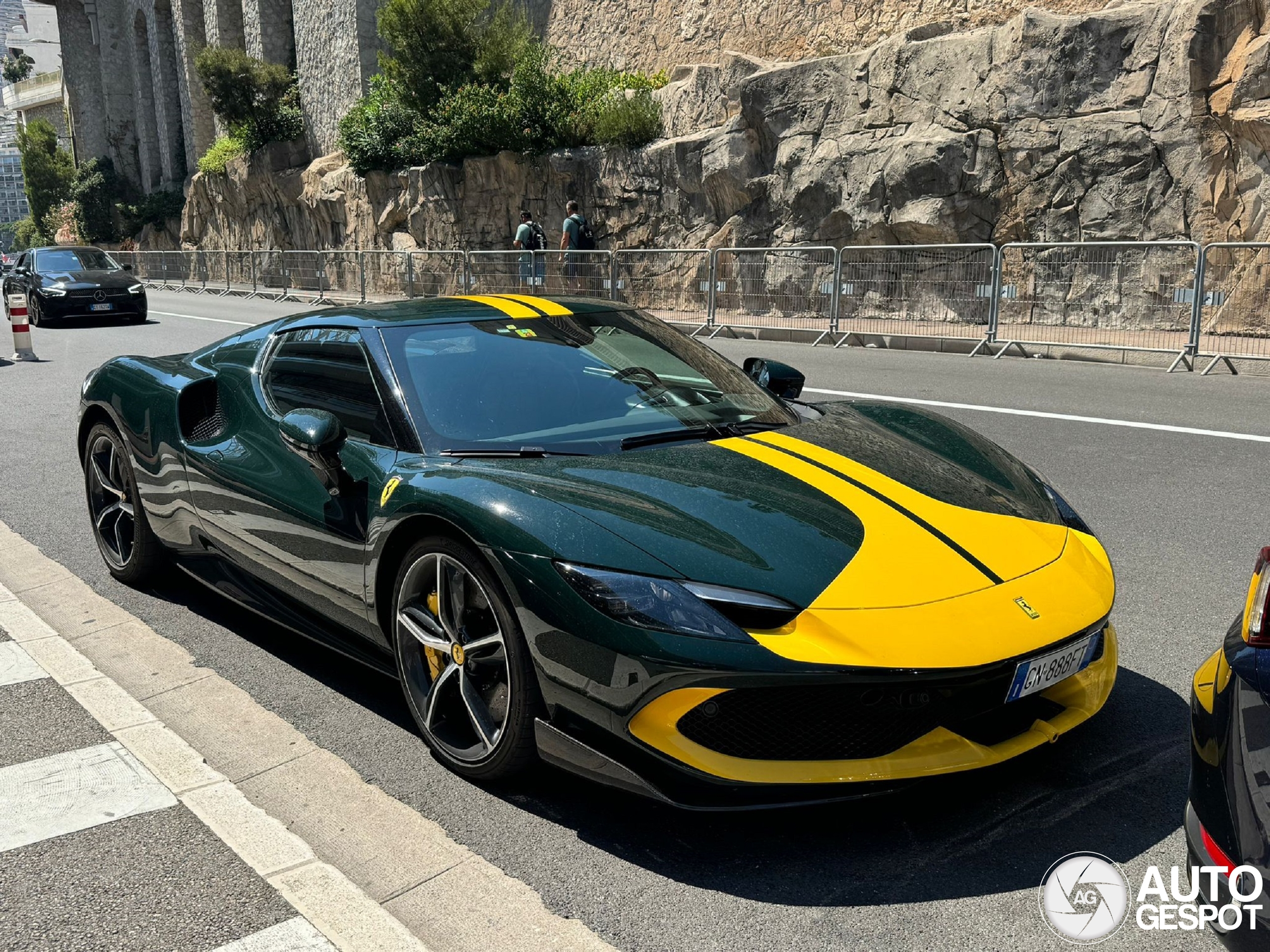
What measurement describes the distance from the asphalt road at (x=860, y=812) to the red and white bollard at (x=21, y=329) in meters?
9.33

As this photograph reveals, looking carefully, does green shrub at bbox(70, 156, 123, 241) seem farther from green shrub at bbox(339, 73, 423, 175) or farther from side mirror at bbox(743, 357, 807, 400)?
side mirror at bbox(743, 357, 807, 400)

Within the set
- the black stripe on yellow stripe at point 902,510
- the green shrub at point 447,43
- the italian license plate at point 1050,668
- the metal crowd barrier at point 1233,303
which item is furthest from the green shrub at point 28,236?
the italian license plate at point 1050,668

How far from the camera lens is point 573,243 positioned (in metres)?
20.3

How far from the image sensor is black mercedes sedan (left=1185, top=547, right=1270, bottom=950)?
180 cm

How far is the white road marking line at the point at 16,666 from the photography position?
3.93 meters

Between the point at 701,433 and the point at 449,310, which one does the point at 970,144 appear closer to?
the point at 449,310

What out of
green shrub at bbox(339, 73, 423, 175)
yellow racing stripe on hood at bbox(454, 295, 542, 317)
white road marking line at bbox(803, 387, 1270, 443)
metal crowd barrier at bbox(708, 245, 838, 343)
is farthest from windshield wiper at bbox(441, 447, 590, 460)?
green shrub at bbox(339, 73, 423, 175)

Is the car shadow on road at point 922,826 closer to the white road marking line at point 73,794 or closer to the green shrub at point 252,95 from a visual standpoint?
the white road marking line at point 73,794

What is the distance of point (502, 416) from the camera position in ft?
11.5

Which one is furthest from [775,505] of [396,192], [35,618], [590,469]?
[396,192]

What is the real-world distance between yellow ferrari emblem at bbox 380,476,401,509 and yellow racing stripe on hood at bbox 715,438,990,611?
1182 mm

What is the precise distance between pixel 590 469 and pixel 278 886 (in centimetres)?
133

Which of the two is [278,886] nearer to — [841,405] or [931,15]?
[841,405]

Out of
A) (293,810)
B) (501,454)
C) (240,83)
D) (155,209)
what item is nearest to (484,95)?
(240,83)
